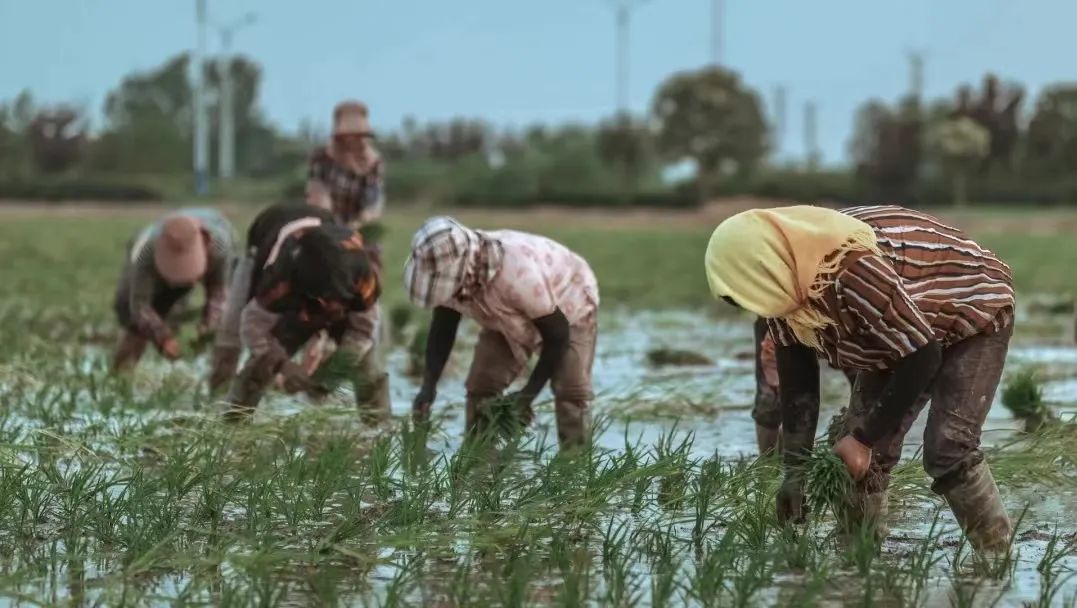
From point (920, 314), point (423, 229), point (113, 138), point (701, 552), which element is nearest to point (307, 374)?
point (423, 229)

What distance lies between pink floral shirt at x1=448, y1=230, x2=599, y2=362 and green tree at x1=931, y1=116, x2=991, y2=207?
2140 inches

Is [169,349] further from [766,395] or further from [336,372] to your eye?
[766,395]

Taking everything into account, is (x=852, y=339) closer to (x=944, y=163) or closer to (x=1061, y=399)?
(x=1061, y=399)

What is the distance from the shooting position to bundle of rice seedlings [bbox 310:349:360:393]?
767cm

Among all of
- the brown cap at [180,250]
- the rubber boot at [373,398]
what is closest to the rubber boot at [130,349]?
the brown cap at [180,250]

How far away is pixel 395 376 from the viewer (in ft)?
36.3

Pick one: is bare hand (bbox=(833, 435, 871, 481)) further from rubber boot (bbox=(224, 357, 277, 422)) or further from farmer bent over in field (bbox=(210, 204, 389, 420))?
rubber boot (bbox=(224, 357, 277, 422))

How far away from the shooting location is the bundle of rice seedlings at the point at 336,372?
302 inches

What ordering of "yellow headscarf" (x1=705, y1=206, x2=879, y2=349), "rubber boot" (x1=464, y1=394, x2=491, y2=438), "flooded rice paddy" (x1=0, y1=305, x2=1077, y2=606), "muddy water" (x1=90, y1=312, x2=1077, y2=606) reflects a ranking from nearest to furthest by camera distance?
"flooded rice paddy" (x1=0, y1=305, x2=1077, y2=606), "yellow headscarf" (x1=705, y1=206, x2=879, y2=349), "muddy water" (x1=90, y1=312, x2=1077, y2=606), "rubber boot" (x1=464, y1=394, x2=491, y2=438)

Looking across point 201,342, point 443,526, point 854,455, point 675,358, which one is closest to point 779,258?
point 854,455

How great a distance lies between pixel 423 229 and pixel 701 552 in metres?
2.11

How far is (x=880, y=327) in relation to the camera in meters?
4.79

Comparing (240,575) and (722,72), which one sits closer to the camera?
(240,575)

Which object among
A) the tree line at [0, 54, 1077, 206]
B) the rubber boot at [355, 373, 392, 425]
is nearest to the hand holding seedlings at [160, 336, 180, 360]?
the rubber boot at [355, 373, 392, 425]
